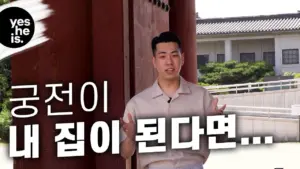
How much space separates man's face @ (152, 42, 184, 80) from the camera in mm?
2232

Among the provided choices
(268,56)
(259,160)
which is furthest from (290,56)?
(259,160)

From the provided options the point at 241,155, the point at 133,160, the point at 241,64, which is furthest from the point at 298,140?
the point at 133,160

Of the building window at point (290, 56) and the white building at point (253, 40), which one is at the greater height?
the white building at point (253, 40)

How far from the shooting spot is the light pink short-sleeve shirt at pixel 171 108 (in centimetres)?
227

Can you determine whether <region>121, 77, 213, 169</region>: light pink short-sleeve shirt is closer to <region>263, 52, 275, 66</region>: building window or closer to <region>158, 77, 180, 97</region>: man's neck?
<region>158, 77, 180, 97</region>: man's neck

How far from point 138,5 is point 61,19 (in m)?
0.53

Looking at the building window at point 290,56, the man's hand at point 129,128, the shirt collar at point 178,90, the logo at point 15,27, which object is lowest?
the man's hand at point 129,128

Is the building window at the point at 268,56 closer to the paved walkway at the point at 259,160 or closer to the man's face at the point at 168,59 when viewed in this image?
the paved walkway at the point at 259,160

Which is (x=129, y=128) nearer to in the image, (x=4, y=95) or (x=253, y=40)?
(x=4, y=95)

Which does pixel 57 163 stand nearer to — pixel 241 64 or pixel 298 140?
pixel 298 140

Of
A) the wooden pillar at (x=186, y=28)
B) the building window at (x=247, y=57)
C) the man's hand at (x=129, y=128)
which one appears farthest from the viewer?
the building window at (x=247, y=57)

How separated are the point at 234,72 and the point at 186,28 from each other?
1348 cm

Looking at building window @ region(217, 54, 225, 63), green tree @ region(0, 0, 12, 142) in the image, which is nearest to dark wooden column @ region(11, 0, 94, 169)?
green tree @ region(0, 0, 12, 142)

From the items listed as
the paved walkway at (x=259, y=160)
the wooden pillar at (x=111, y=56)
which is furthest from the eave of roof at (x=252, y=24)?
the wooden pillar at (x=111, y=56)
